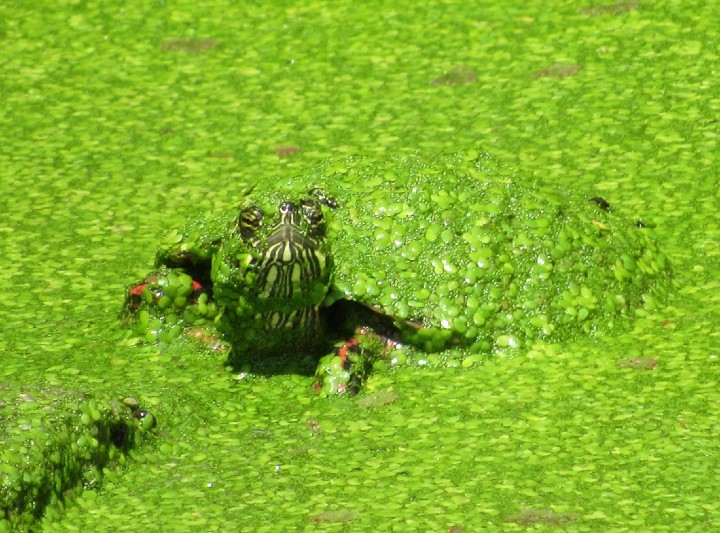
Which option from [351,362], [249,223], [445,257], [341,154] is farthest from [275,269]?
[341,154]

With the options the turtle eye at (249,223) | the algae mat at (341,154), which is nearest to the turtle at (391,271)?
the turtle eye at (249,223)

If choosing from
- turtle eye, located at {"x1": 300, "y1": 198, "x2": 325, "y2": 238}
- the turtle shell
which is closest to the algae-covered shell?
the turtle shell

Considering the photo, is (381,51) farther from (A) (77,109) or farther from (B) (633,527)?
(B) (633,527)

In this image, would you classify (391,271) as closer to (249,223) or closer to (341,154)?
(249,223)

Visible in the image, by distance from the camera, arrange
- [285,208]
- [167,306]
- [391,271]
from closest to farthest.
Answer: [285,208] < [391,271] < [167,306]

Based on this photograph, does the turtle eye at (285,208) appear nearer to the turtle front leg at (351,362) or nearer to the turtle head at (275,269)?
the turtle head at (275,269)

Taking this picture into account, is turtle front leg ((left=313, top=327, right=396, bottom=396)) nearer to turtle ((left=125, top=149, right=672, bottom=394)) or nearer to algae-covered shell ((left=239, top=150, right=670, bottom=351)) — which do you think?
turtle ((left=125, top=149, right=672, bottom=394))
